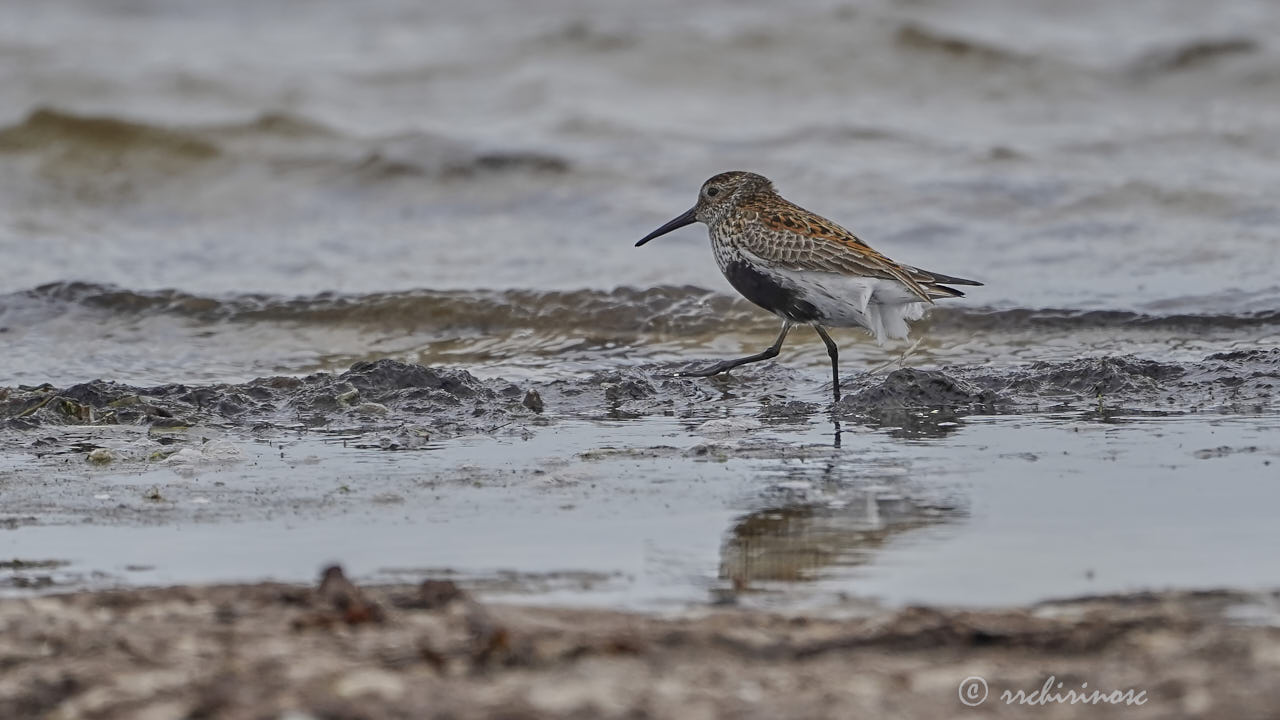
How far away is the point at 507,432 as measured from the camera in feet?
21.1

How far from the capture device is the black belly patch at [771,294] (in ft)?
23.9

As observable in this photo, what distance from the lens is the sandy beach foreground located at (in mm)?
3139

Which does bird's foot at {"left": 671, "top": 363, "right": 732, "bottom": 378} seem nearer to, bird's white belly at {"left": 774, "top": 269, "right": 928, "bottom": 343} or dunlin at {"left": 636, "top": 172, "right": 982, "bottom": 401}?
dunlin at {"left": 636, "top": 172, "right": 982, "bottom": 401}

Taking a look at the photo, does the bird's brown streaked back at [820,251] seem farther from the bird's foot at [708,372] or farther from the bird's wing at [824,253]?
the bird's foot at [708,372]

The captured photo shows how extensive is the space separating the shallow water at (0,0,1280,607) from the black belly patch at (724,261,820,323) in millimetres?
407

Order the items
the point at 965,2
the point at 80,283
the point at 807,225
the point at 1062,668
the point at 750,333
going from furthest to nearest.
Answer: the point at 965,2 → the point at 80,283 → the point at 750,333 → the point at 807,225 → the point at 1062,668

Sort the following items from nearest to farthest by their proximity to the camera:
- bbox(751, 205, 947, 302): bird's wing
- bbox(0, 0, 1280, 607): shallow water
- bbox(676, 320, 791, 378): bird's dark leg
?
bbox(0, 0, 1280, 607): shallow water < bbox(751, 205, 947, 302): bird's wing < bbox(676, 320, 791, 378): bird's dark leg

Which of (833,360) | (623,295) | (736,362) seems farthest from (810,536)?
(623,295)

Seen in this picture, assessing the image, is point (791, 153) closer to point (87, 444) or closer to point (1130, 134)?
point (1130, 134)

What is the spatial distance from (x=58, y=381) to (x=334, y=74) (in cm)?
990

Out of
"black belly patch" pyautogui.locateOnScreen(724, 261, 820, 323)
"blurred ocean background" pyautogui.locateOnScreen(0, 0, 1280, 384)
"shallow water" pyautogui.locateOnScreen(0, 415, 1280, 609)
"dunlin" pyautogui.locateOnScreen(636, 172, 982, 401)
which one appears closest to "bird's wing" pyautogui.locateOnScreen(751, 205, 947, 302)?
A: "dunlin" pyautogui.locateOnScreen(636, 172, 982, 401)

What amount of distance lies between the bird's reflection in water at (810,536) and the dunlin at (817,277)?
2149mm

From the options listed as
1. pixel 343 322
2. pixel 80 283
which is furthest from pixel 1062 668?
pixel 80 283

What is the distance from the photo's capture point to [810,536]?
463 centimetres
